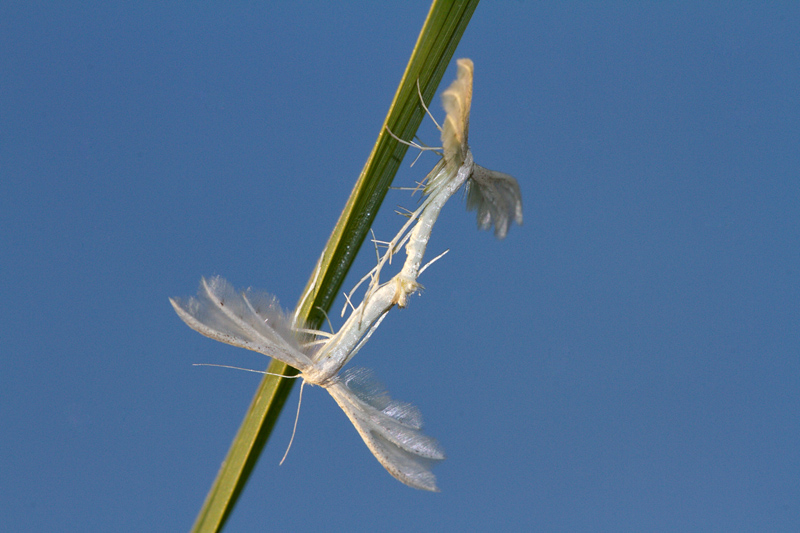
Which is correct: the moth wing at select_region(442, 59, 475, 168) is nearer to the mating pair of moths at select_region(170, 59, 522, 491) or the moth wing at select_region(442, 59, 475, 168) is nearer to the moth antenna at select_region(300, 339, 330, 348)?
the mating pair of moths at select_region(170, 59, 522, 491)

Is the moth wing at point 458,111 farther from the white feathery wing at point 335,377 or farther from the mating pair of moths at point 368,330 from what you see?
the white feathery wing at point 335,377

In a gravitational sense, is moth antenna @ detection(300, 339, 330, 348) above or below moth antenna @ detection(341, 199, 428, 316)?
below

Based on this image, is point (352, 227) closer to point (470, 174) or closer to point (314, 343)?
point (314, 343)

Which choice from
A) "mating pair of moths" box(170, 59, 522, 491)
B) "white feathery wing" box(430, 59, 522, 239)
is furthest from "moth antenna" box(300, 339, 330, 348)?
"white feathery wing" box(430, 59, 522, 239)

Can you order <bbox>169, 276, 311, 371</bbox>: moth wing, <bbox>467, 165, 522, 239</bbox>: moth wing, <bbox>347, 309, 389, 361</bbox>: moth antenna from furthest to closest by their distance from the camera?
<bbox>467, 165, 522, 239</bbox>: moth wing, <bbox>347, 309, 389, 361</bbox>: moth antenna, <bbox>169, 276, 311, 371</bbox>: moth wing

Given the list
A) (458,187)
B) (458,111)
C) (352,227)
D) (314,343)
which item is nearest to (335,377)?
(314,343)

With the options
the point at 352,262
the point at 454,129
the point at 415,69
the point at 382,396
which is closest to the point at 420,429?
the point at 382,396

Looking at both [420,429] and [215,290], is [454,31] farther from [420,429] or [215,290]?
[420,429]
